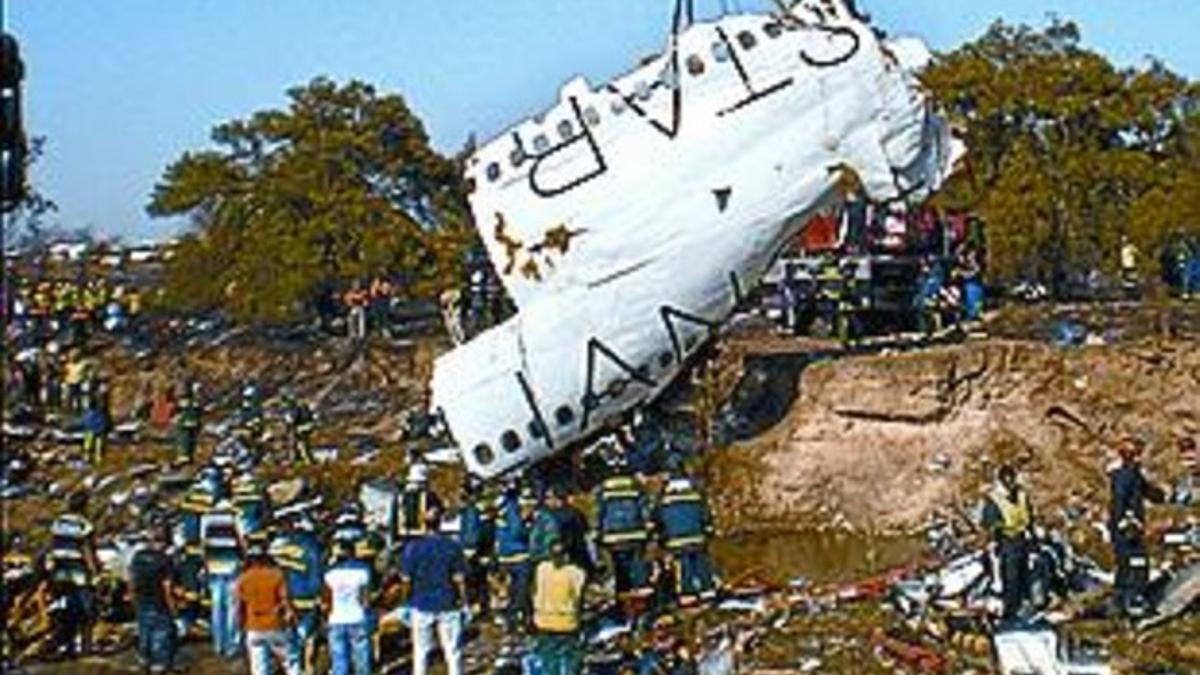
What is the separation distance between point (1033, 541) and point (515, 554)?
4505mm

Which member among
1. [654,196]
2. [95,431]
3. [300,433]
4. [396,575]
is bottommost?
[396,575]

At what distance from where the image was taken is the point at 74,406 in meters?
34.1

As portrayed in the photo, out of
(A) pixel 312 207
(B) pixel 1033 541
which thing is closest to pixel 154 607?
(B) pixel 1033 541

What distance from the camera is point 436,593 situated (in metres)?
15.0

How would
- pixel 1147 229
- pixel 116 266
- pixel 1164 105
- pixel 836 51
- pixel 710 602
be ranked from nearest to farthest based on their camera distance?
pixel 710 602 < pixel 836 51 < pixel 1147 229 < pixel 1164 105 < pixel 116 266

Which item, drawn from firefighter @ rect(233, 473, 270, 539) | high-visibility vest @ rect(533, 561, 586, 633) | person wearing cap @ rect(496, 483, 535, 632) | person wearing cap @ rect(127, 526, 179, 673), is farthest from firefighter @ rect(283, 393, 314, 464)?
high-visibility vest @ rect(533, 561, 586, 633)

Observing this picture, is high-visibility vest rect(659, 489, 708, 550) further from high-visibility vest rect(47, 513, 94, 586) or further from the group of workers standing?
high-visibility vest rect(47, 513, 94, 586)

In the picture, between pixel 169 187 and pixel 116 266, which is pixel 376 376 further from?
pixel 116 266

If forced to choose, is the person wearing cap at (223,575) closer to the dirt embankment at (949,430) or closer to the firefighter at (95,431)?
the dirt embankment at (949,430)

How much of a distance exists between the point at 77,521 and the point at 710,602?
19.4 feet

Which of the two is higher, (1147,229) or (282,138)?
(282,138)

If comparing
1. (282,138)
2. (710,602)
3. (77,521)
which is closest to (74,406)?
(282,138)

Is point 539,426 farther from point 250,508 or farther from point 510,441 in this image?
point 250,508

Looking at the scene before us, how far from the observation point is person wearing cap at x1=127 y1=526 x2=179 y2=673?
1652cm
